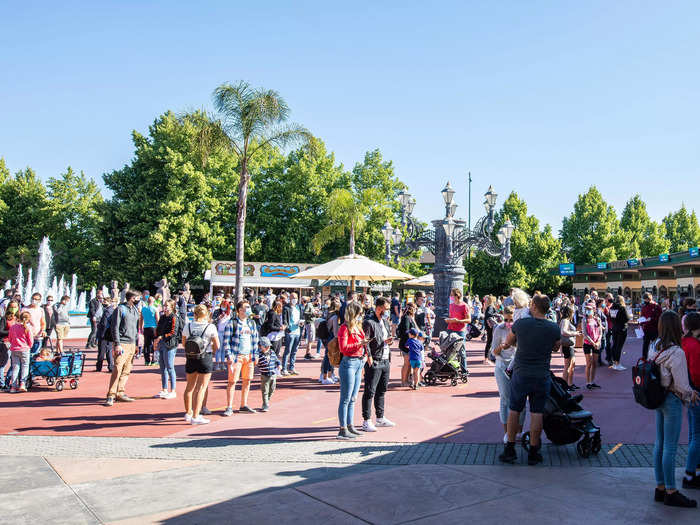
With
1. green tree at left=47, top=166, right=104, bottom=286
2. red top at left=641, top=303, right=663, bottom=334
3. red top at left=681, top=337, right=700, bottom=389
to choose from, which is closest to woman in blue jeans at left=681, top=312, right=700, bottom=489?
red top at left=681, top=337, right=700, bottom=389

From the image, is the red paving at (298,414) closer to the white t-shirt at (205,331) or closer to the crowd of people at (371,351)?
the crowd of people at (371,351)

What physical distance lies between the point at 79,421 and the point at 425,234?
641 inches

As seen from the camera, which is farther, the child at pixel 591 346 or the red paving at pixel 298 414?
the child at pixel 591 346

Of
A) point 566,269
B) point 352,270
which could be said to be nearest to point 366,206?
point 566,269

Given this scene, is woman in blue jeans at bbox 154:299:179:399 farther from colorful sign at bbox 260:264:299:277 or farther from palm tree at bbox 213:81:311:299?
colorful sign at bbox 260:264:299:277

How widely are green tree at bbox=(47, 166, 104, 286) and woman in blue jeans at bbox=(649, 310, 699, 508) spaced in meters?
40.4

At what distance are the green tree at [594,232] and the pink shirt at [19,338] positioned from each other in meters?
54.2

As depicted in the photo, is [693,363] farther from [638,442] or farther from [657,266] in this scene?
[657,266]

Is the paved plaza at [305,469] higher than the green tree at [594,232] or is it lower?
lower

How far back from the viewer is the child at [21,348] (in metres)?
9.73

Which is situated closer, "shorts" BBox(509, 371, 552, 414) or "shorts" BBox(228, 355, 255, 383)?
"shorts" BBox(509, 371, 552, 414)

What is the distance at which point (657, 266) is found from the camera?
40.0 meters

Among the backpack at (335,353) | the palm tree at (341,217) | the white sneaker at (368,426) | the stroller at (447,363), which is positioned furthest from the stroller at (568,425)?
the palm tree at (341,217)

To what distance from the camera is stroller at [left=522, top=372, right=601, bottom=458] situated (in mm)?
5805
